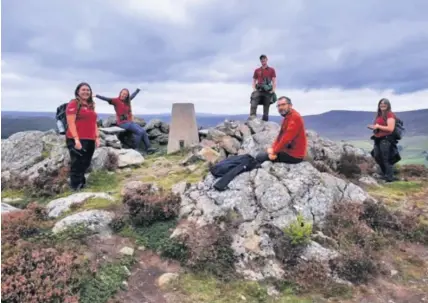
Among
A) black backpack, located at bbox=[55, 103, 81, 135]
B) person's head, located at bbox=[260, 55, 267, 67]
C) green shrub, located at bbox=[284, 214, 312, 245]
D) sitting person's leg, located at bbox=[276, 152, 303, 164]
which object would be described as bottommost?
green shrub, located at bbox=[284, 214, 312, 245]

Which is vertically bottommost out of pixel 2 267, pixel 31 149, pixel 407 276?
pixel 407 276

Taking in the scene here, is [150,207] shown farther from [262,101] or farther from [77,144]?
[262,101]

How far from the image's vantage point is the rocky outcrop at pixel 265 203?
9.79 meters

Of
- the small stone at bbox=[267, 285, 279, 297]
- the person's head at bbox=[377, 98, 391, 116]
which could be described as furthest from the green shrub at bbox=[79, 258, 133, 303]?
the person's head at bbox=[377, 98, 391, 116]

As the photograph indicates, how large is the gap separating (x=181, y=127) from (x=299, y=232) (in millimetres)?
11932

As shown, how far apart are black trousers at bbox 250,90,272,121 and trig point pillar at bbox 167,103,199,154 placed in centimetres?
304

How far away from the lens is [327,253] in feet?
32.5

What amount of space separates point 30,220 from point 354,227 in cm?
812

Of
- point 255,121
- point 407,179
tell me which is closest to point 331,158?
point 407,179

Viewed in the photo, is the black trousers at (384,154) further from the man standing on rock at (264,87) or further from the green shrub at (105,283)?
the green shrub at (105,283)

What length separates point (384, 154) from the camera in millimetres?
16453

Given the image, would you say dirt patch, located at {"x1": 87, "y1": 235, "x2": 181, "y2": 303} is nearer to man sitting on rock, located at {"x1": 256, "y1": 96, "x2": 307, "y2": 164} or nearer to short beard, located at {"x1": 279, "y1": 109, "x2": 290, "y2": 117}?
man sitting on rock, located at {"x1": 256, "y1": 96, "x2": 307, "y2": 164}

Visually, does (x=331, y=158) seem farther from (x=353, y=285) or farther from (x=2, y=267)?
(x=2, y=267)

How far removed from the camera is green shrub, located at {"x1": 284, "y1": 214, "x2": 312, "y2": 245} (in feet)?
32.9
